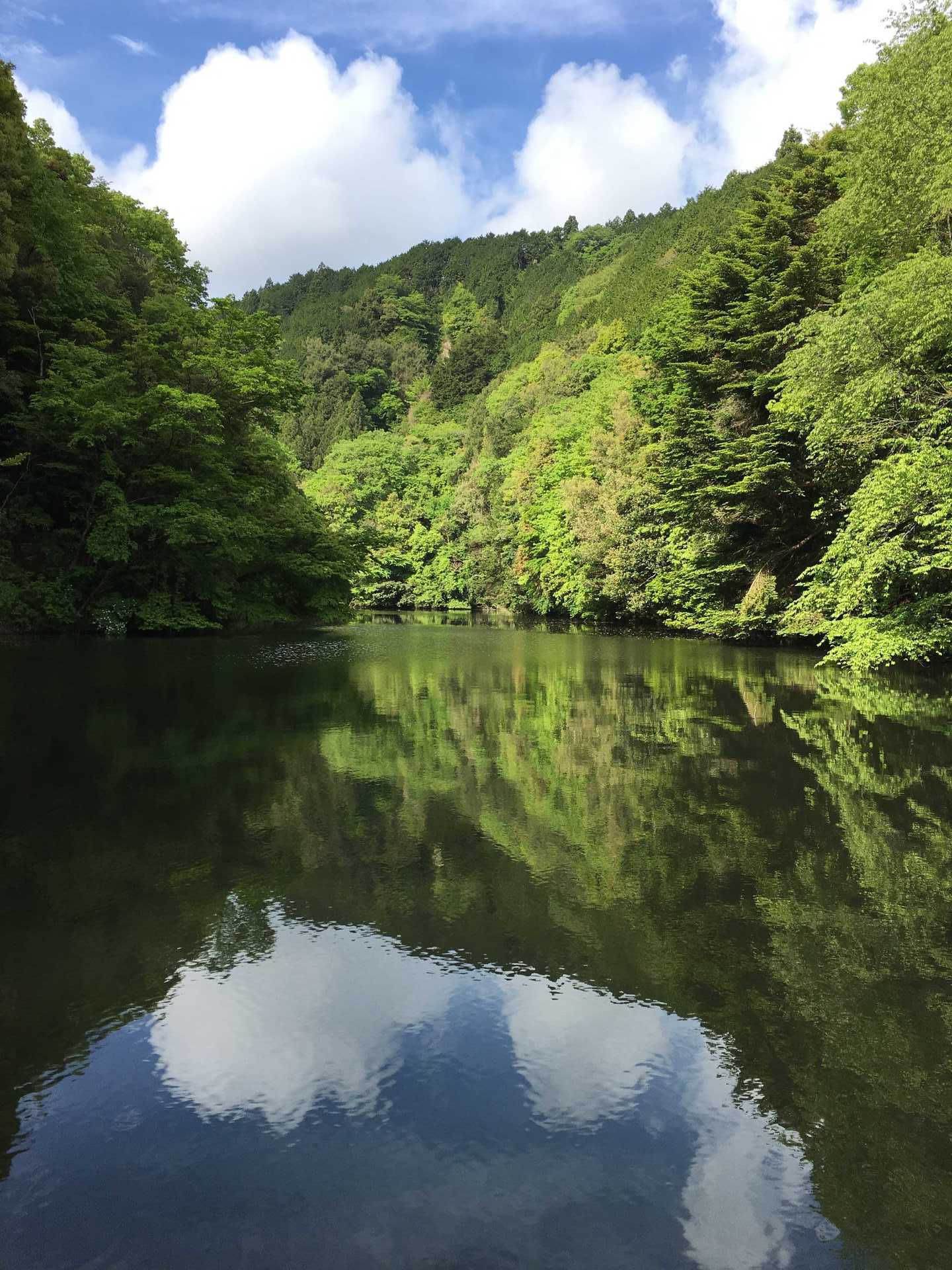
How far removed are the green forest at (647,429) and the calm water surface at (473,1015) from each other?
969cm

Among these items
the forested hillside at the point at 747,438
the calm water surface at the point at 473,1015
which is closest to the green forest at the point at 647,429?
the forested hillside at the point at 747,438

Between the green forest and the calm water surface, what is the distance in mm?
9689

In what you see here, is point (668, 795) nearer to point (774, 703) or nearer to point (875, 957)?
point (875, 957)

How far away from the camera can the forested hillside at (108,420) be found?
19969mm

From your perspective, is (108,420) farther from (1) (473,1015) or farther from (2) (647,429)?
(2) (647,429)

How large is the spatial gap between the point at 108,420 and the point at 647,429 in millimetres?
21753

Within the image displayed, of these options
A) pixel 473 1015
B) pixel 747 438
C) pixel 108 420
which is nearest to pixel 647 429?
pixel 747 438

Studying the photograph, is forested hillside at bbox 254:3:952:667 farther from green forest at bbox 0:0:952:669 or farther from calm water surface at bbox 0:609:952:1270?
calm water surface at bbox 0:609:952:1270

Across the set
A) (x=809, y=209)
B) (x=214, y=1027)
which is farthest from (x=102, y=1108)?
(x=809, y=209)

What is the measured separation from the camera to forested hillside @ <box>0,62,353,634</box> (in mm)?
19969

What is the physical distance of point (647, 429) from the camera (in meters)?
34.3

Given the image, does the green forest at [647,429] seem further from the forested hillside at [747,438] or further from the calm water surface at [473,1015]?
the calm water surface at [473,1015]

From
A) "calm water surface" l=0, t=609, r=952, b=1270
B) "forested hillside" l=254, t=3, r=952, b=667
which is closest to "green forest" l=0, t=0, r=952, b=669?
"forested hillside" l=254, t=3, r=952, b=667

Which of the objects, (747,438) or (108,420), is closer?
(108,420)
